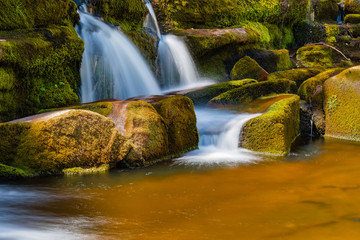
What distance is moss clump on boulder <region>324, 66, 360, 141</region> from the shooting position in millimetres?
7504

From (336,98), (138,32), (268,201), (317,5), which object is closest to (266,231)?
(268,201)

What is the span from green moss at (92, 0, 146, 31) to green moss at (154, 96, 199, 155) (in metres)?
5.26

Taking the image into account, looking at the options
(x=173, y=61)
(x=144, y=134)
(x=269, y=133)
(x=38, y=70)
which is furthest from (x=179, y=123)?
(x=173, y=61)

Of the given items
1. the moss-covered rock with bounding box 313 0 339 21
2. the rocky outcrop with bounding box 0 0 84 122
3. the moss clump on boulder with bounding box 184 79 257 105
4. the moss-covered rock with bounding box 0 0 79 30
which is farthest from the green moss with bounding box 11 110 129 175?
the moss-covered rock with bounding box 313 0 339 21

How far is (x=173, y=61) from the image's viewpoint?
1197 centimetres

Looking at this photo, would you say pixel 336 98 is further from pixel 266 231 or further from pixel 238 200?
pixel 266 231

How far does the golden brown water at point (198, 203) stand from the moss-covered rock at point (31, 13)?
3586 mm

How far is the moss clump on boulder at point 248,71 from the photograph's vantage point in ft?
35.9

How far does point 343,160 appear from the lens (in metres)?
6.09

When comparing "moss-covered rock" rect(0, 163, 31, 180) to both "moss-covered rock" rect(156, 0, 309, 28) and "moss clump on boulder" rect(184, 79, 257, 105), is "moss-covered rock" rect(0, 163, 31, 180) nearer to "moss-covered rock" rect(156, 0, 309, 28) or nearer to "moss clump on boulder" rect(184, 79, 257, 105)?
"moss clump on boulder" rect(184, 79, 257, 105)

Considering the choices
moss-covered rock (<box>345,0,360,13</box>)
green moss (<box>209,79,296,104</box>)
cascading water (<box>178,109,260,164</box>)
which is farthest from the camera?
moss-covered rock (<box>345,0,360,13</box>)

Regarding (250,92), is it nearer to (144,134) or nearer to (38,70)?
(144,134)

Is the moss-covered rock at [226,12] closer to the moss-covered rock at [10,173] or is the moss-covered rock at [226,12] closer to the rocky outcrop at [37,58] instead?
the rocky outcrop at [37,58]

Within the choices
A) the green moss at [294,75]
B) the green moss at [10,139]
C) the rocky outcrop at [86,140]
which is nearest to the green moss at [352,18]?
the green moss at [294,75]
